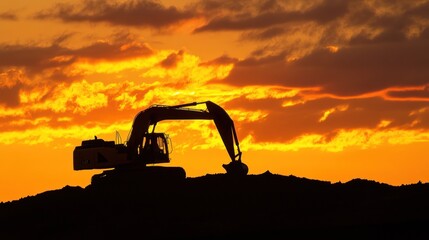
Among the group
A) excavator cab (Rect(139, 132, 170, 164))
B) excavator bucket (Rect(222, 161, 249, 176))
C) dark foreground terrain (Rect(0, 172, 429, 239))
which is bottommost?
dark foreground terrain (Rect(0, 172, 429, 239))

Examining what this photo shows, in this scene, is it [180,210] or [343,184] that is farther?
[343,184]

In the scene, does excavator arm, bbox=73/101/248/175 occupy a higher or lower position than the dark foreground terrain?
higher

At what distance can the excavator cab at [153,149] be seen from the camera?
52.6m

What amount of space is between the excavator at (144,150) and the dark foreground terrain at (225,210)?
74 cm

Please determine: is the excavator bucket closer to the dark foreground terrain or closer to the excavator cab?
the dark foreground terrain

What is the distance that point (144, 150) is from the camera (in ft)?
173

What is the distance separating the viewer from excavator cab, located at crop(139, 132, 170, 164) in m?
52.6

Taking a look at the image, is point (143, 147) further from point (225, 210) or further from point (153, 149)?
point (225, 210)

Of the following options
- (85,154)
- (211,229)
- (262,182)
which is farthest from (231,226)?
(85,154)

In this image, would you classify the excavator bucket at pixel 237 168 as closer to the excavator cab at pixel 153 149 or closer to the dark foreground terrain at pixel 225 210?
the dark foreground terrain at pixel 225 210

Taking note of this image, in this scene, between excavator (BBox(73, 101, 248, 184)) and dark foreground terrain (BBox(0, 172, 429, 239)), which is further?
excavator (BBox(73, 101, 248, 184))

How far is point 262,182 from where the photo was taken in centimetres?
5191

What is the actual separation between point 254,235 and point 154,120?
1296cm

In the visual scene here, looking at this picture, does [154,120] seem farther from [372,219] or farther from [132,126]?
[372,219]
